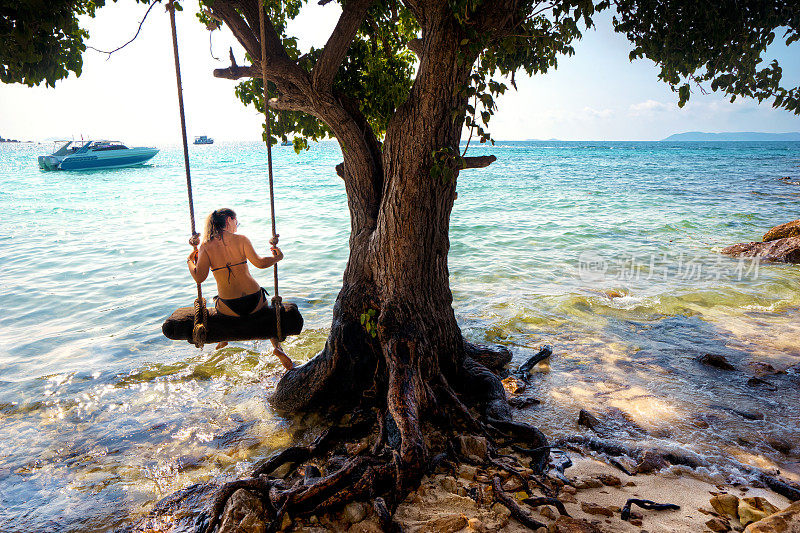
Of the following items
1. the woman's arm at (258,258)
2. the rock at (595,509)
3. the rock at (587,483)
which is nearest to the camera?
the rock at (595,509)

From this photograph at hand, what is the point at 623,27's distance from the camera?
4.98 metres

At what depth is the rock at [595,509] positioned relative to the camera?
297 cm

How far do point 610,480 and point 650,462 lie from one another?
506 millimetres

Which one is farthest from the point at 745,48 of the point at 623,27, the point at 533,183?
the point at 533,183

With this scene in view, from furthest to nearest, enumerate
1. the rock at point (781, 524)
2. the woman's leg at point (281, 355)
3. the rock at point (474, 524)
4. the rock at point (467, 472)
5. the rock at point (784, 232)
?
the rock at point (784, 232), the woman's leg at point (281, 355), the rock at point (467, 472), the rock at point (474, 524), the rock at point (781, 524)

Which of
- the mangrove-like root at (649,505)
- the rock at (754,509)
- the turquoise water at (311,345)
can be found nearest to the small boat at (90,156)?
the turquoise water at (311,345)

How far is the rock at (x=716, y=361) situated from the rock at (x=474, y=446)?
3.54 m

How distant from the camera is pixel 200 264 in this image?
176 inches

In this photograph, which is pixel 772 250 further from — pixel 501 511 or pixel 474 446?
pixel 501 511

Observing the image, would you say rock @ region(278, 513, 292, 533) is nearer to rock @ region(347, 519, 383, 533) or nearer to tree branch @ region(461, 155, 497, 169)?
rock @ region(347, 519, 383, 533)

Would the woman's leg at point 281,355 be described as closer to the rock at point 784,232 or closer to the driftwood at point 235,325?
the driftwood at point 235,325

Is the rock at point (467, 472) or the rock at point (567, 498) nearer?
the rock at point (567, 498)

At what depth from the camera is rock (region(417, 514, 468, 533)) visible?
2877 mm

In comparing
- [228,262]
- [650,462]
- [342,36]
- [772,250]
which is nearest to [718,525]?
[650,462]
